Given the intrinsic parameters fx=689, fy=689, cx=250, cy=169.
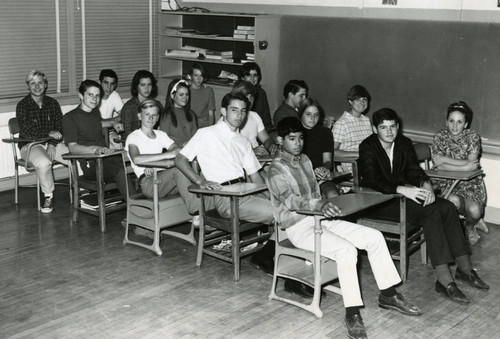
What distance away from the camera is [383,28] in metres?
6.82

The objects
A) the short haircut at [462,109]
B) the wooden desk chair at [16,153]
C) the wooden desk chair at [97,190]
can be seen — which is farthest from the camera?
the wooden desk chair at [16,153]

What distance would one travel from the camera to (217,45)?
877 centimetres

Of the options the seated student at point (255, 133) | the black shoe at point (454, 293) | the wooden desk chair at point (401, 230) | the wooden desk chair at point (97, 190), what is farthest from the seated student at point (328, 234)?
the wooden desk chair at point (97, 190)

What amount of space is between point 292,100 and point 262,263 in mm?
1919

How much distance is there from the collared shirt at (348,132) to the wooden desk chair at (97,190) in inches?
78.7

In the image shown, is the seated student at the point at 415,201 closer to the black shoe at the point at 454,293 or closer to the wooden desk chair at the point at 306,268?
the black shoe at the point at 454,293

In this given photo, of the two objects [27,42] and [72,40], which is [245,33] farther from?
[27,42]

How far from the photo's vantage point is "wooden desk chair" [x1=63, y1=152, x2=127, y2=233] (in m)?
5.98

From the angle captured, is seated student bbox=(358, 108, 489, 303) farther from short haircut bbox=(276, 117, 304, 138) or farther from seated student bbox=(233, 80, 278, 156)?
seated student bbox=(233, 80, 278, 156)

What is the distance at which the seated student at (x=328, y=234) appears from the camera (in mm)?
4105

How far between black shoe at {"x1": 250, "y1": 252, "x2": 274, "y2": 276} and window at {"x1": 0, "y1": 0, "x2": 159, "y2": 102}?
3.89 m

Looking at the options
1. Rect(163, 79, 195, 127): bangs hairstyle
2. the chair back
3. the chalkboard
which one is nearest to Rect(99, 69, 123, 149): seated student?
Answer: Rect(163, 79, 195, 127): bangs hairstyle

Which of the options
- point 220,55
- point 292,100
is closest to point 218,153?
point 292,100

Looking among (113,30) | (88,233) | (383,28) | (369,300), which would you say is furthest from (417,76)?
(113,30)
